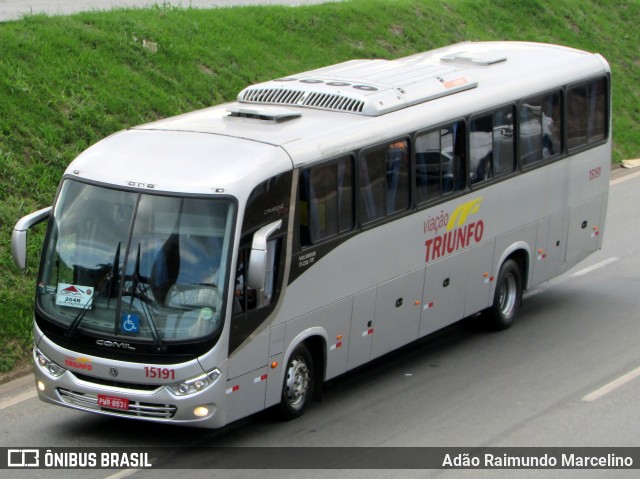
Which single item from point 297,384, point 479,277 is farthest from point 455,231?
point 297,384

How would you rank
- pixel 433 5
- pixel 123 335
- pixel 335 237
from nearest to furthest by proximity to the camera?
pixel 123 335 < pixel 335 237 < pixel 433 5

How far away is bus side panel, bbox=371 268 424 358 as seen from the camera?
13383 millimetres

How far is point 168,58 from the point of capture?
21.3 m

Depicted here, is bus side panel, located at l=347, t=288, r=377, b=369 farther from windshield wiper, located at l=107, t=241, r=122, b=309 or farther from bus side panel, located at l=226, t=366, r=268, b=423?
windshield wiper, located at l=107, t=241, r=122, b=309

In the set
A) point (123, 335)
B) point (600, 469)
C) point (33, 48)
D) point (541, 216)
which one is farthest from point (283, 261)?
point (33, 48)

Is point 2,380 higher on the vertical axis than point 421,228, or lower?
lower

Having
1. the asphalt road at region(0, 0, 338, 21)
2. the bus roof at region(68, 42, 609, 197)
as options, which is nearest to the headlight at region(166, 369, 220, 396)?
the bus roof at region(68, 42, 609, 197)

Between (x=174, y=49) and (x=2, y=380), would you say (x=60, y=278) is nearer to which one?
(x=2, y=380)

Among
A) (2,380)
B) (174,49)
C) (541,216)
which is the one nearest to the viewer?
(2,380)

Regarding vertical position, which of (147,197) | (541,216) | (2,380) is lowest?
(2,380)

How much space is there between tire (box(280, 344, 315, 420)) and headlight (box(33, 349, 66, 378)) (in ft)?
6.91

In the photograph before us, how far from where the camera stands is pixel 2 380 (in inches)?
543

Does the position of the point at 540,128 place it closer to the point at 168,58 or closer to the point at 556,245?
the point at 556,245

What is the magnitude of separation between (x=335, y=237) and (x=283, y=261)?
2.91ft
